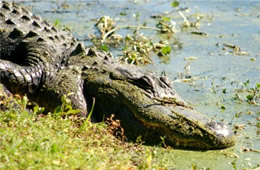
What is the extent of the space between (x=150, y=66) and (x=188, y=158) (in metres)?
3.17

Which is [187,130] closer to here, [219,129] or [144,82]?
[219,129]

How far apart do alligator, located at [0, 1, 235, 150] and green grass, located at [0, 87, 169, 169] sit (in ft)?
1.09

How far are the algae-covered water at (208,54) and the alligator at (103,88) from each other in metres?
0.25

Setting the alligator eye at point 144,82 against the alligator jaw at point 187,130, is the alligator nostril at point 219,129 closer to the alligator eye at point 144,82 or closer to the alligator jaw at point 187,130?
the alligator jaw at point 187,130

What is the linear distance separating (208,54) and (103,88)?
3.73 m

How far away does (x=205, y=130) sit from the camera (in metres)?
5.81

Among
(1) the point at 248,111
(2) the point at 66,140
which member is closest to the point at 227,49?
(1) the point at 248,111

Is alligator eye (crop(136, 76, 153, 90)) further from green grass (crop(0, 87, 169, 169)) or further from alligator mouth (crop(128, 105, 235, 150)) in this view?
green grass (crop(0, 87, 169, 169))

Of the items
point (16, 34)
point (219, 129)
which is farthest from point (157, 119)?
point (16, 34)

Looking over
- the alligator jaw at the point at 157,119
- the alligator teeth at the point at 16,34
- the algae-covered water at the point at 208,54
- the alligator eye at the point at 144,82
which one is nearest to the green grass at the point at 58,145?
the alligator jaw at the point at 157,119

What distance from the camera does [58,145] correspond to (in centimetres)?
450

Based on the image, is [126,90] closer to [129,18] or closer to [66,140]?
[66,140]

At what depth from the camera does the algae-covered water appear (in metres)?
5.80

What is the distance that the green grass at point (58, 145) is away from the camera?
13.3 ft
